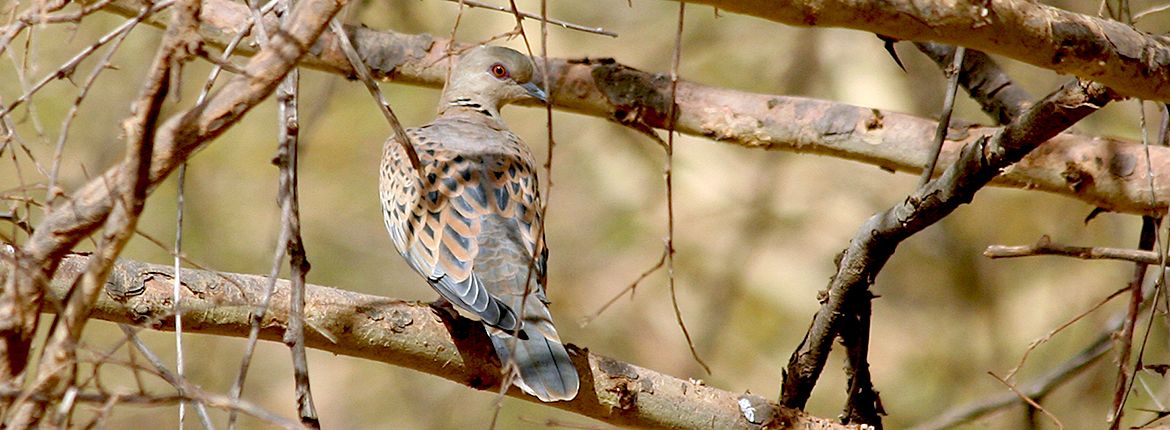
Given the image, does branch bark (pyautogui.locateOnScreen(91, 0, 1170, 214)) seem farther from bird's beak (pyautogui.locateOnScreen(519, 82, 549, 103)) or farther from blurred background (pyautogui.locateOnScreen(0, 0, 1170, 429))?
blurred background (pyautogui.locateOnScreen(0, 0, 1170, 429))

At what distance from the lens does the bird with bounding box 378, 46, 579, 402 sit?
2934 mm

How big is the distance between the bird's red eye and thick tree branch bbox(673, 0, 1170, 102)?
2.44 m

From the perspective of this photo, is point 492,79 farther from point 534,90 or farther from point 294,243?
point 294,243

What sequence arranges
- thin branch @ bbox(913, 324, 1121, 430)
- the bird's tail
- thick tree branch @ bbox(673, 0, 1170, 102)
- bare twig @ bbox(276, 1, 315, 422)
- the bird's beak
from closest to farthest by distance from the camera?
bare twig @ bbox(276, 1, 315, 422)
thick tree branch @ bbox(673, 0, 1170, 102)
the bird's tail
thin branch @ bbox(913, 324, 1121, 430)
the bird's beak

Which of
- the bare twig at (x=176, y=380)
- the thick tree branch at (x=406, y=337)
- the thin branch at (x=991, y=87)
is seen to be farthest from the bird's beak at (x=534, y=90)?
the bare twig at (x=176, y=380)

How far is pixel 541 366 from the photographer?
2875 millimetres

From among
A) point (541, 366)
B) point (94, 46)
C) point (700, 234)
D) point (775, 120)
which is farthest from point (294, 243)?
point (700, 234)

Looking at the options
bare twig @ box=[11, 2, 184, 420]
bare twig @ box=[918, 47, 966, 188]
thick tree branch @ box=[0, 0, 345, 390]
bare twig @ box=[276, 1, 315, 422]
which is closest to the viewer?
bare twig @ box=[11, 2, 184, 420]

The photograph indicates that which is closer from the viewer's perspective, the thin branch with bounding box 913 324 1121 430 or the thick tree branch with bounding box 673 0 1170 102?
the thick tree branch with bounding box 673 0 1170 102

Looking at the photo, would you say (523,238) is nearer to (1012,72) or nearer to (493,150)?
(493,150)

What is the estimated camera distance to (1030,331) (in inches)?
278

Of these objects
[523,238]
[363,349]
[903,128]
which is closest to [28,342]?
[363,349]

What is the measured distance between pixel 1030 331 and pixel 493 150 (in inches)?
173

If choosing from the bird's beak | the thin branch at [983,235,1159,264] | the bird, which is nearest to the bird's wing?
the bird
